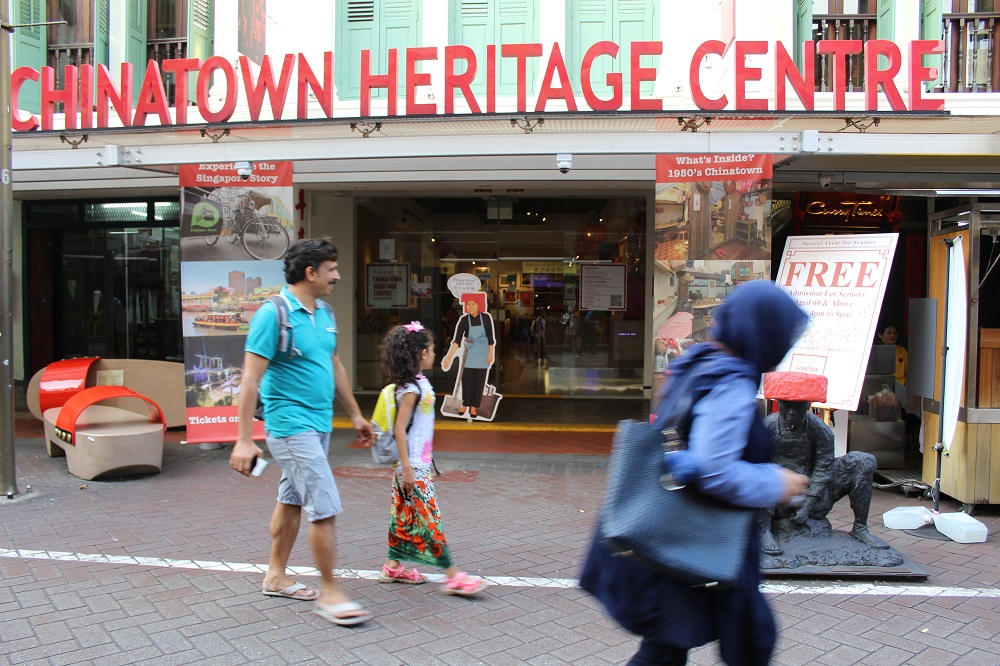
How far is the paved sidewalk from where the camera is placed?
140 inches

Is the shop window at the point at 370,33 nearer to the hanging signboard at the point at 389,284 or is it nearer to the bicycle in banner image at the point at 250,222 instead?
the bicycle in banner image at the point at 250,222

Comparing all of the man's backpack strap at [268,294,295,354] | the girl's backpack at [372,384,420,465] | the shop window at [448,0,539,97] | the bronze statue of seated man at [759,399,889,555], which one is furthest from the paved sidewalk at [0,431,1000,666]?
the shop window at [448,0,539,97]

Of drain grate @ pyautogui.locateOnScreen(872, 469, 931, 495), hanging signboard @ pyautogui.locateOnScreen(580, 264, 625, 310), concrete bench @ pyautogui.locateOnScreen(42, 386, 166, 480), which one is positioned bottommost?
drain grate @ pyautogui.locateOnScreen(872, 469, 931, 495)

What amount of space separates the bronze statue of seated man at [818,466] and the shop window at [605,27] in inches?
217

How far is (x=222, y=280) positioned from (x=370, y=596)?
427 centimetres

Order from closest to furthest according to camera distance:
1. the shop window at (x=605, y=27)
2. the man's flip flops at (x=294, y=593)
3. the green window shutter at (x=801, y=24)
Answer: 1. the man's flip flops at (x=294, y=593)
2. the green window shutter at (x=801, y=24)
3. the shop window at (x=605, y=27)

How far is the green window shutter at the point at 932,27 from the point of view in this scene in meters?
8.14

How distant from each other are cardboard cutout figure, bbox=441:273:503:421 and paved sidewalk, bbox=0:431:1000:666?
3241mm

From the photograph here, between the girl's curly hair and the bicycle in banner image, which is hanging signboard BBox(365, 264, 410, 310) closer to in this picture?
the bicycle in banner image

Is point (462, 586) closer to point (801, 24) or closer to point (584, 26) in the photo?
point (584, 26)

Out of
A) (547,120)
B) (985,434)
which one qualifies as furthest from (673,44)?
(985,434)

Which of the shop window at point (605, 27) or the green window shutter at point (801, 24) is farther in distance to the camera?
the shop window at point (605, 27)

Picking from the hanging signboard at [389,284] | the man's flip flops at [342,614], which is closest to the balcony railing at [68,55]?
the hanging signboard at [389,284]

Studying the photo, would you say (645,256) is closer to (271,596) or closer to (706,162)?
(706,162)
